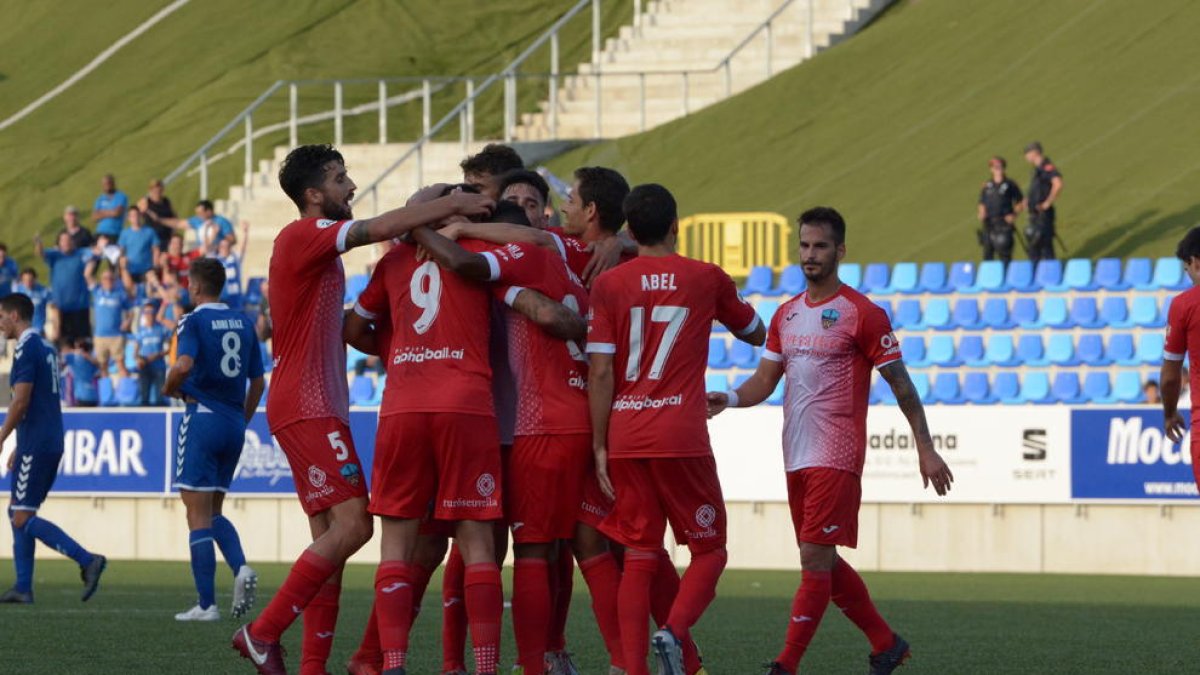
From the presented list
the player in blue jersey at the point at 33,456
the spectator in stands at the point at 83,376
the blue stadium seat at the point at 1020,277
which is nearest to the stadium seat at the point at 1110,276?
the blue stadium seat at the point at 1020,277

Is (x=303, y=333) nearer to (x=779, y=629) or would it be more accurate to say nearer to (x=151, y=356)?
(x=779, y=629)

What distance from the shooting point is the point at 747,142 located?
104 ft

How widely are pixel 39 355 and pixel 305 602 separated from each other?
6.21m

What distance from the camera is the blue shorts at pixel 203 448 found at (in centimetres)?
1302

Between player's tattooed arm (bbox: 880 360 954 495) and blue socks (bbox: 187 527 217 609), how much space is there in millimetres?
5229

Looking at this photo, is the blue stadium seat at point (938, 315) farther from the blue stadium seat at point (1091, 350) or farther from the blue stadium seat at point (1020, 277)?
the blue stadium seat at point (1091, 350)

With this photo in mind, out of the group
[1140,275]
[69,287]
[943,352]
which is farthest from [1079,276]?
[69,287]

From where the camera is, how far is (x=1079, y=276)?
23.1 metres

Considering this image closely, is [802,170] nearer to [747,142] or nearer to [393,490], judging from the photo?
[747,142]

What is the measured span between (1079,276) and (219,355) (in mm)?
12626

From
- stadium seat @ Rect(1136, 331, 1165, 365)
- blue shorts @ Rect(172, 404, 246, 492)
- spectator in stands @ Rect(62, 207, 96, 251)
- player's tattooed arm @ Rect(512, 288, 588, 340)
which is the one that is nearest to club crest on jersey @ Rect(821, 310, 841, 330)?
player's tattooed arm @ Rect(512, 288, 588, 340)

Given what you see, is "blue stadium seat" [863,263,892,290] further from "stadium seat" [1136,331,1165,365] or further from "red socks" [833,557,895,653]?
"red socks" [833,557,895,653]

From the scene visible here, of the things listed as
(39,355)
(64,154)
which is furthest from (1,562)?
(64,154)

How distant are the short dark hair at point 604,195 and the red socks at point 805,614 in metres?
1.74
